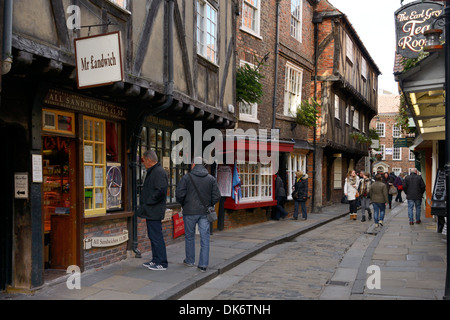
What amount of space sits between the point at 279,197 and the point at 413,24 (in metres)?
8.32

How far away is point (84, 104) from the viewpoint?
724 centimetres

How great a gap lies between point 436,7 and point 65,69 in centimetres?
635

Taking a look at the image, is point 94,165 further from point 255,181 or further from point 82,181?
point 255,181

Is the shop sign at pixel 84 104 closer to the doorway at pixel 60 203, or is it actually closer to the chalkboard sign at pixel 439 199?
the doorway at pixel 60 203

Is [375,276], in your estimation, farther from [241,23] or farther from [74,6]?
[241,23]

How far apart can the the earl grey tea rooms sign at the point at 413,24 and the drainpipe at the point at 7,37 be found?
22.1 feet

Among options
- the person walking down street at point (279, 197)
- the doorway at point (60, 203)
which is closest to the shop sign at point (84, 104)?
the doorway at point (60, 203)

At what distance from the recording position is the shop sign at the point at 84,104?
21.5 feet

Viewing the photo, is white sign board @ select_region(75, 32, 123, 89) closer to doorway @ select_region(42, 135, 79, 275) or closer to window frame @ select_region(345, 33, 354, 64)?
doorway @ select_region(42, 135, 79, 275)

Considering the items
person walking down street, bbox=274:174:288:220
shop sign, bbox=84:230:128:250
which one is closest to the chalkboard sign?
person walking down street, bbox=274:174:288:220

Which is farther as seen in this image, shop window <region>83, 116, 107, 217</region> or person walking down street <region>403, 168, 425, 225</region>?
person walking down street <region>403, 168, 425, 225</region>

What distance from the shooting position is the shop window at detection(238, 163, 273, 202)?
1387cm

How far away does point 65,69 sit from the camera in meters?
5.81

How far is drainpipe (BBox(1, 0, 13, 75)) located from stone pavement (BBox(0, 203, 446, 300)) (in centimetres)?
291
